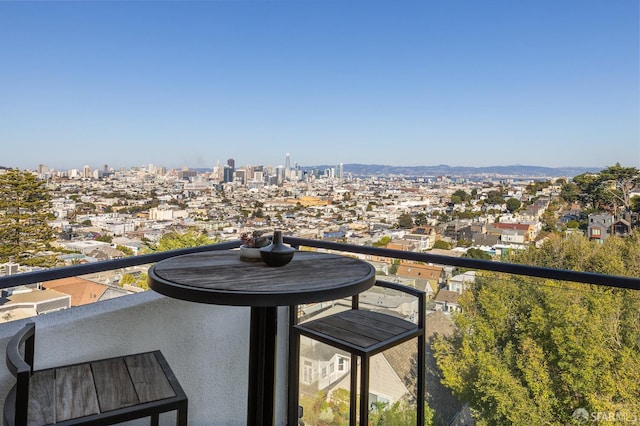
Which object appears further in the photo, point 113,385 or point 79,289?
point 79,289

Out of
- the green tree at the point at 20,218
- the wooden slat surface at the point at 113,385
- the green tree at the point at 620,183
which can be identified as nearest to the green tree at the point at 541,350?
the wooden slat surface at the point at 113,385

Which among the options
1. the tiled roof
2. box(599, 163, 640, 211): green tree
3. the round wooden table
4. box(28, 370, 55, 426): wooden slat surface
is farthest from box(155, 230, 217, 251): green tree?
box(599, 163, 640, 211): green tree

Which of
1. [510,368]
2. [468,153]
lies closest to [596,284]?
[510,368]

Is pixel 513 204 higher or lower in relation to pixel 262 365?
higher
